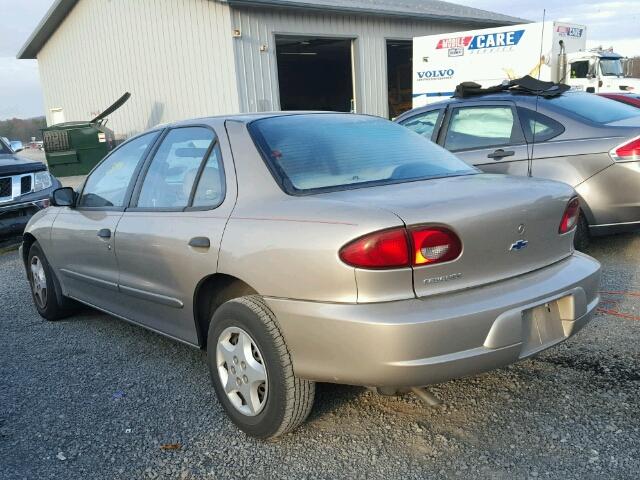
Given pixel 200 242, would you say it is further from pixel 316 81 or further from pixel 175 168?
pixel 316 81

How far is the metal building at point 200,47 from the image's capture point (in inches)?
606

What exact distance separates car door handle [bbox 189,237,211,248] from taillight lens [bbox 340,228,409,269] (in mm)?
905

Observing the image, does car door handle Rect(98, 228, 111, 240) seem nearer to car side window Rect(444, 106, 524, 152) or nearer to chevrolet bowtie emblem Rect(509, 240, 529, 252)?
chevrolet bowtie emblem Rect(509, 240, 529, 252)

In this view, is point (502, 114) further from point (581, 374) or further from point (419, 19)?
point (419, 19)

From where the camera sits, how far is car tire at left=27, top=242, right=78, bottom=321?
494cm

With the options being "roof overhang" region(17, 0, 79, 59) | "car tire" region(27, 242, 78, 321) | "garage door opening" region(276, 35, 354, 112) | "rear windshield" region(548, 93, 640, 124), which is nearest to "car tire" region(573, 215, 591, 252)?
"rear windshield" region(548, 93, 640, 124)

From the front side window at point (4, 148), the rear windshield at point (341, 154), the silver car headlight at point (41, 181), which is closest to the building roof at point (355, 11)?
the front side window at point (4, 148)

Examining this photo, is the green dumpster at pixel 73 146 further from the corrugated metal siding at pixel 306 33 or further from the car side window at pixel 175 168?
the car side window at pixel 175 168

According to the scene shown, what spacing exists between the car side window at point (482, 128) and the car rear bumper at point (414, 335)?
349cm

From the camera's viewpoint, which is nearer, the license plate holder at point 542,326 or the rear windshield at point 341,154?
the license plate holder at point 542,326

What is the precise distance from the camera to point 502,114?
596cm

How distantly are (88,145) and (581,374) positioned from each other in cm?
1681

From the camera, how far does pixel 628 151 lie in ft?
17.2

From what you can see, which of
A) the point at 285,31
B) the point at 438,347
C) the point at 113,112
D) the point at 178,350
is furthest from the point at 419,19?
the point at 438,347
